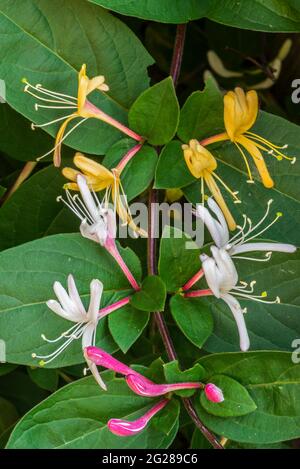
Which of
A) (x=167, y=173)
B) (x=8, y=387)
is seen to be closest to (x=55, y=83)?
(x=167, y=173)

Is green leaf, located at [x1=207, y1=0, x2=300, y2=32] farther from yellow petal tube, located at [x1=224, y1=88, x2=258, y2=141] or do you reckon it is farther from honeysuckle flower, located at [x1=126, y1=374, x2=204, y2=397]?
honeysuckle flower, located at [x1=126, y1=374, x2=204, y2=397]

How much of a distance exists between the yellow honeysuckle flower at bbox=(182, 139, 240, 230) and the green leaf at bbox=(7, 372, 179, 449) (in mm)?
239

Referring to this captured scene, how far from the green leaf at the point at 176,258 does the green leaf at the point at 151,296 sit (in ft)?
0.05

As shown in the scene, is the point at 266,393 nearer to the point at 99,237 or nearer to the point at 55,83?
the point at 99,237

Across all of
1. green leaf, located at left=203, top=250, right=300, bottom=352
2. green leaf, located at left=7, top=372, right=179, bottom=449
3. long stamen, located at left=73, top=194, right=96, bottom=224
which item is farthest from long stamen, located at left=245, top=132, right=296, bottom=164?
green leaf, located at left=7, top=372, right=179, bottom=449

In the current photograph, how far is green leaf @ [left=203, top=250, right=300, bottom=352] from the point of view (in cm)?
91

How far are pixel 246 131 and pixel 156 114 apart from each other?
109 mm

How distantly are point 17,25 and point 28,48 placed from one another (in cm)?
3

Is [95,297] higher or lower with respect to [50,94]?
lower

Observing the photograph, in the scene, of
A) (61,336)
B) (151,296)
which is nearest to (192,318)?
(151,296)

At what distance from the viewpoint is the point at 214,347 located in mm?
929

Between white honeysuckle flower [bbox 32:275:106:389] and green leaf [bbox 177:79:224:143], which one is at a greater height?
green leaf [bbox 177:79:224:143]

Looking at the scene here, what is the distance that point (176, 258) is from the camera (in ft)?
2.97

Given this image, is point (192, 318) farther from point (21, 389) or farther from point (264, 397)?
point (21, 389)
